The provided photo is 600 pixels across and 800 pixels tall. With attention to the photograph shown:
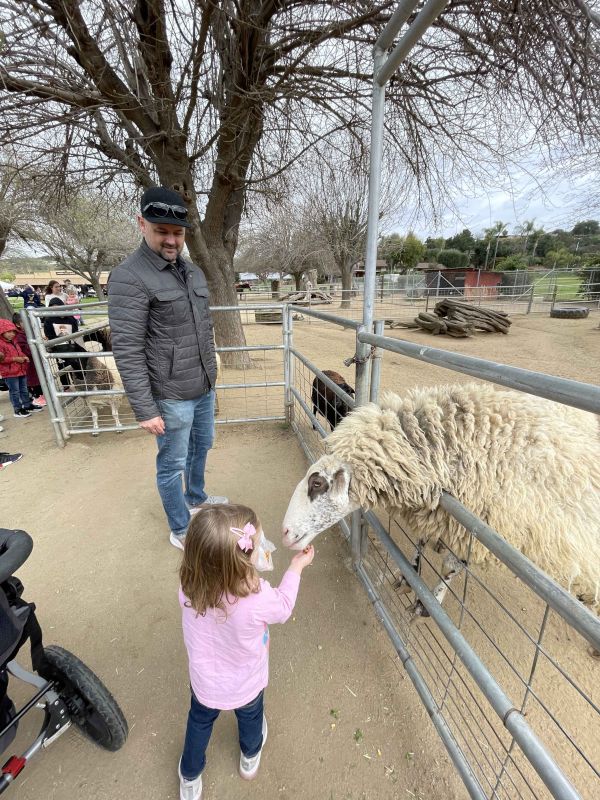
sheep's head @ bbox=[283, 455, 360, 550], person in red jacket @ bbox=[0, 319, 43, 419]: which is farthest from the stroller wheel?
person in red jacket @ bbox=[0, 319, 43, 419]

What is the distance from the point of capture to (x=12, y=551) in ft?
3.55

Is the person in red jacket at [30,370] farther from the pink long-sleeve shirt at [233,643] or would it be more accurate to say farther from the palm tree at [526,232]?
the palm tree at [526,232]

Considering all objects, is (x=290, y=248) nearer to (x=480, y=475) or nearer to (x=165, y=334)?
(x=165, y=334)

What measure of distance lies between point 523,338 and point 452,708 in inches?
511

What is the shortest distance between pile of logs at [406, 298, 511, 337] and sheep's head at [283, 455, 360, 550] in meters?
12.4

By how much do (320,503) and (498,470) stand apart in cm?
78

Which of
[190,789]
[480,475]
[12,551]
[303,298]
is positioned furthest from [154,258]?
[303,298]

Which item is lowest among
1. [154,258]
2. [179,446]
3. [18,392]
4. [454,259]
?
[18,392]

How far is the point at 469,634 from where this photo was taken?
6.63 ft

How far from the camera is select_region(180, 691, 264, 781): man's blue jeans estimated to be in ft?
4.33

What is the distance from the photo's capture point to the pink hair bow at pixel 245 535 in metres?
1.14

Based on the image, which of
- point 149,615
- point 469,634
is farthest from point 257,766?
point 469,634

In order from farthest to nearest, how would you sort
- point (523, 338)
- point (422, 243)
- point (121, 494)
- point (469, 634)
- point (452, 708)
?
1. point (422, 243)
2. point (523, 338)
3. point (121, 494)
4. point (469, 634)
5. point (452, 708)

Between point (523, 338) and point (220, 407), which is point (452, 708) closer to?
point (220, 407)
